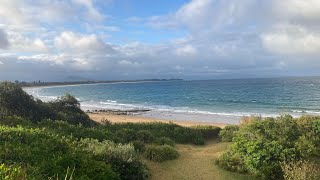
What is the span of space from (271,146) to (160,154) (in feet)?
14.5

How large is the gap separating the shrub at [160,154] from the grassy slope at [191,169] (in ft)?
0.91

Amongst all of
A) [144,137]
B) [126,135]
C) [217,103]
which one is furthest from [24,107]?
[217,103]

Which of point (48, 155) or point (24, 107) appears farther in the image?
point (24, 107)

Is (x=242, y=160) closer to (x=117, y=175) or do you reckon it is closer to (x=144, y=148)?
(x=144, y=148)

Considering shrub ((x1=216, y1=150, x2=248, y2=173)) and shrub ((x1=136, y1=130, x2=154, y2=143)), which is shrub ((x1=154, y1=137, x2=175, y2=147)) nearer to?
shrub ((x1=136, y1=130, x2=154, y2=143))

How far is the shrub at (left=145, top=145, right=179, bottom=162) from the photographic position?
43.8 ft

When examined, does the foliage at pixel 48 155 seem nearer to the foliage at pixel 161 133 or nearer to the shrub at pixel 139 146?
the shrub at pixel 139 146

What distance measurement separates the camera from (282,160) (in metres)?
11.2

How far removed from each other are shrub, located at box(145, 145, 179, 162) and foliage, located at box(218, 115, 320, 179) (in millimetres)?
2073

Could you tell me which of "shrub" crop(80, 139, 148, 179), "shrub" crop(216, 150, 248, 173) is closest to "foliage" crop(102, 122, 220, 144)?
"shrub" crop(80, 139, 148, 179)

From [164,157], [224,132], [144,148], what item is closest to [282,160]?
[164,157]

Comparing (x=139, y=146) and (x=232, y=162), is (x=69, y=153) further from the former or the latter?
(x=232, y=162)

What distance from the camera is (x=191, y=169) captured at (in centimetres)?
1230

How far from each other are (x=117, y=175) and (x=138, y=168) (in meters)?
→ 1.30
